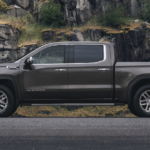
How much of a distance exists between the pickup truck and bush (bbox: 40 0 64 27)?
40.1m

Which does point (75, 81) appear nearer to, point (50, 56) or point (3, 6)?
point (50, 56)

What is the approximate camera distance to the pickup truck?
8141 millimetres

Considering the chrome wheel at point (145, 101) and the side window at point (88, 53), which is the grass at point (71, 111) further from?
the chrome wheel at point (145, 101)

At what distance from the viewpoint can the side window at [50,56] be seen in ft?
27.3

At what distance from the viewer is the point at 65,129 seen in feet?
20.7

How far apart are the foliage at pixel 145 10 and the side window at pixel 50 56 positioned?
43.5 metres

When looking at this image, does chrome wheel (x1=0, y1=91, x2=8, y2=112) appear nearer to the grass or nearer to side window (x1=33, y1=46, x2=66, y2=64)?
side window (x1=33, y1=46, x2=66, y2=64)

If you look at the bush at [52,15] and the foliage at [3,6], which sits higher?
→ the foliage at [3,6]

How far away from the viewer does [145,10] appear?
165 ft

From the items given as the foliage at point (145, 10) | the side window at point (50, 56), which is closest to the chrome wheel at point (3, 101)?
the side window at point (50, 56)

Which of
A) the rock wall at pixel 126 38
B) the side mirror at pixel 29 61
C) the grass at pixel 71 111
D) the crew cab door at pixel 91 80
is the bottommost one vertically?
the grass at pixel 71 111

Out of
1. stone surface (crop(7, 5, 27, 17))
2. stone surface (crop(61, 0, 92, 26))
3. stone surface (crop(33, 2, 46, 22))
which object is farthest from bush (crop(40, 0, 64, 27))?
stone surface (crop(7, 5, 27, 17))
